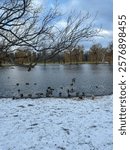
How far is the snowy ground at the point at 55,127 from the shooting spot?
661 centimetres

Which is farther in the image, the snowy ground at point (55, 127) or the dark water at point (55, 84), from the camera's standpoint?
the dark water at point (55, 84)

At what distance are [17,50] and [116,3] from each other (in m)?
4.12

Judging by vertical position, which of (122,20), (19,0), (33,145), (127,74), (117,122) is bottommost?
(33,145)

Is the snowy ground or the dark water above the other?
the snowy ground

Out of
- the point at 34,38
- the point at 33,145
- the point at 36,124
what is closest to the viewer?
the point at 33,145

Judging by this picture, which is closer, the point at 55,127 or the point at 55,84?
the point at 55,127

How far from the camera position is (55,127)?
7.77m

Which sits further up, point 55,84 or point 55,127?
point 55,127

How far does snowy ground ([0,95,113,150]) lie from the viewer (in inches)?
260

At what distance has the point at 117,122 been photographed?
3432 millimetres

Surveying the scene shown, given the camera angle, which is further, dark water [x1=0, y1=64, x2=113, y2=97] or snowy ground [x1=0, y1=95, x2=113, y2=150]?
dark water [x1=0, y1=64, x2=113, y2=97]

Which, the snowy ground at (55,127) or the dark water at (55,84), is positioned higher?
the snowy ground at (55,127)

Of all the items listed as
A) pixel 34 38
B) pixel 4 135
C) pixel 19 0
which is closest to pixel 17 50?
pixel 34 38

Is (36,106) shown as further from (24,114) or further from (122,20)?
(122,20)
